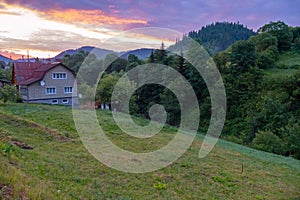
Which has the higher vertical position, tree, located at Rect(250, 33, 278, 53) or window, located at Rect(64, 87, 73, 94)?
tree, located at Rect(250, 33, 278, 53)

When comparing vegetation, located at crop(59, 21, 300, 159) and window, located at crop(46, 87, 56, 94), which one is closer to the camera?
vegetation, located at crop(59, 21, 300, 159)

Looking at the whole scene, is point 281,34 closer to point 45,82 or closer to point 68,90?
point 68,90

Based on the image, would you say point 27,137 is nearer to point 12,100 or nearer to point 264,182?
point 264,182

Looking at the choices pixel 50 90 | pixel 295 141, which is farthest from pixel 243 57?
pixel 50 90

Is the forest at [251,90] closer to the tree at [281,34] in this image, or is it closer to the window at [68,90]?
the tree at [281,34]

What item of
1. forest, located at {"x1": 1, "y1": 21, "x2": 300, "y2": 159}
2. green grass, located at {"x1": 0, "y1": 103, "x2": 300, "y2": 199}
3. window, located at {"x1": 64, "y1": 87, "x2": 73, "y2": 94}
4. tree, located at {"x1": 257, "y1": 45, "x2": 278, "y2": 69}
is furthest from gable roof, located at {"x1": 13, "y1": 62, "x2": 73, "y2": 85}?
tree, located at {"x1": 257, "y1": 45, "x2": 278, "y2": 69}

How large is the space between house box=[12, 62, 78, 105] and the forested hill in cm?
8600

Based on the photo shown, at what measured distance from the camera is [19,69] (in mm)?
26531

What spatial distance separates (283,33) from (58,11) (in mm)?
44331

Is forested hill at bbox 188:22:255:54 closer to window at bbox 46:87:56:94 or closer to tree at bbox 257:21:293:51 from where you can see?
tree at bbox 257:21:293:51

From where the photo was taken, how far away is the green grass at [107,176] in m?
4.87

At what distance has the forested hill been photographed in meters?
107

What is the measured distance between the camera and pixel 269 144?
59.8 feet

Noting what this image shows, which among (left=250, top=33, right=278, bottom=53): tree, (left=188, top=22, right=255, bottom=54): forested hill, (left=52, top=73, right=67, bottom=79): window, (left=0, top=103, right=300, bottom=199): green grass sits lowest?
(left=0, top=103, right=300, bottom=199): green grass
